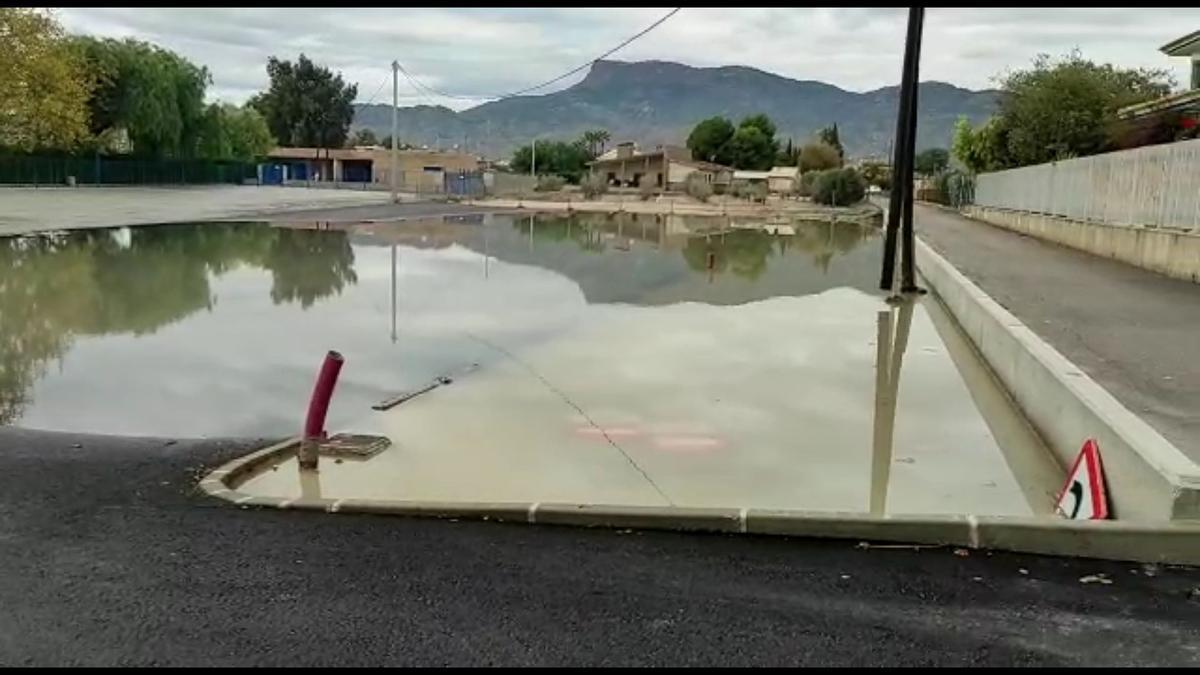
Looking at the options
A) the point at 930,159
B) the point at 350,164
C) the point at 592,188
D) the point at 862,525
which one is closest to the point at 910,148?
the point at 862,525

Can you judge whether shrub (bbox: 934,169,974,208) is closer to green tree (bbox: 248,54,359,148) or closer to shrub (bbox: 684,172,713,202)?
shrub (bbox: 684,172,713,202)

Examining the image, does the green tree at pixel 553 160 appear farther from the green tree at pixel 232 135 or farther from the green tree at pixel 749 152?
the green tree at pixel 232 135

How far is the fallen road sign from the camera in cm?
644

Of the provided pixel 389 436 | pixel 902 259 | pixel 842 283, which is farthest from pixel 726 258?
pixel 389 436

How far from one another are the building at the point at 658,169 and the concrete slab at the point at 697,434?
270ft

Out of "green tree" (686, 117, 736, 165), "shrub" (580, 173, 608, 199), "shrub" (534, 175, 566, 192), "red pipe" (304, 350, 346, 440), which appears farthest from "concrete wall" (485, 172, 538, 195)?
"red pipe" (304, 350, 346, 440)

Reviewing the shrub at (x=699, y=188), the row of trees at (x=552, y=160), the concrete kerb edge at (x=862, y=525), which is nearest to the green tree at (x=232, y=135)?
the row of trees at (x=552, y=160)

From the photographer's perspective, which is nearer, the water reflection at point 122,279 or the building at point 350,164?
the water reflection at point 122,279

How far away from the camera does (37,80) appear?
4322 cm

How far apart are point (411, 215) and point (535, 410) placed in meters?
41.7

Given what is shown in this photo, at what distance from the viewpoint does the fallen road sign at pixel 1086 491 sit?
6.44 meters

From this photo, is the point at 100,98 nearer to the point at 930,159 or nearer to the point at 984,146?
the point at 984,146

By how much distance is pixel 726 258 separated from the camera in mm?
30609

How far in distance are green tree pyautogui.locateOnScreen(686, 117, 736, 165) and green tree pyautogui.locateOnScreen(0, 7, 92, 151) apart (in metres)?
84.2
